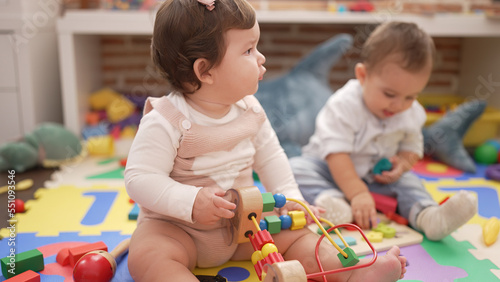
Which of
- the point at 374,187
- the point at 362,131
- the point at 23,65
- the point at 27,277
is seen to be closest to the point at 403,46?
the point at 362,131

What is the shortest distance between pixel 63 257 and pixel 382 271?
23.2 inches

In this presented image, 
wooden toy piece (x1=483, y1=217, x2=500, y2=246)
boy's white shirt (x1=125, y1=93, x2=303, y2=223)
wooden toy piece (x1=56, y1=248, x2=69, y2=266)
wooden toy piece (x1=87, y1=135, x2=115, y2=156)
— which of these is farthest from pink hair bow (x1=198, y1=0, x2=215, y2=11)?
wooden toy piece (x1=87, y1=135, x2=115, y2=156)

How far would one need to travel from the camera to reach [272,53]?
2.12 meters

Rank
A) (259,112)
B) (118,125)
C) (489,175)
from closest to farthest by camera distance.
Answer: (259,112) → (489,175) → (118,125)

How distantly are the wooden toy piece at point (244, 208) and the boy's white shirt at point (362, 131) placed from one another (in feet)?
1.40

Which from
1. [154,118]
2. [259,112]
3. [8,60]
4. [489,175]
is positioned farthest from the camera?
[8,60]

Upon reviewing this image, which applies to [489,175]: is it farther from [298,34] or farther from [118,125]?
[118,125]

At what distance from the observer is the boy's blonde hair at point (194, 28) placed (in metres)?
0.77

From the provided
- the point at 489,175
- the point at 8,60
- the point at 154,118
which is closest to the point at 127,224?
the point at 154,118

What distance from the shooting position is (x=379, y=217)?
1133mm

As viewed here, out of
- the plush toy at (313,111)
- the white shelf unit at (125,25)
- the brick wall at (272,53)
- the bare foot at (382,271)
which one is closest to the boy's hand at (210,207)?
the bare foot at (382,271)

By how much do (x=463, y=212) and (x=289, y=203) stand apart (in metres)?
0.36

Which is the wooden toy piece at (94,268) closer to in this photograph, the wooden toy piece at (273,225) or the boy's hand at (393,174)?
the wooden toy piece at (273,225)

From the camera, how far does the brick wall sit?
209 cm
